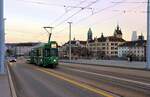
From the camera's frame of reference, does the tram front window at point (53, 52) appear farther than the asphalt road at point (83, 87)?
Yes

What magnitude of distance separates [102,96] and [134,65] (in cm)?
4380

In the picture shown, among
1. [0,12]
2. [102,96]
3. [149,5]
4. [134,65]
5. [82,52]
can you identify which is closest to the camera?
[102,96]

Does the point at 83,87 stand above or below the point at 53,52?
below

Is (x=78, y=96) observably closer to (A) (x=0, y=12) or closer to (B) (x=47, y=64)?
(A) (x=0, y=12)

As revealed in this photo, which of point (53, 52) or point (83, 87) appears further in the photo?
point (53, 52)

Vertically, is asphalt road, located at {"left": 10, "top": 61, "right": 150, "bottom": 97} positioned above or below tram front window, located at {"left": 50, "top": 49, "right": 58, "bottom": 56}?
below

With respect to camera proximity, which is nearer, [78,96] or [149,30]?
[78,96]

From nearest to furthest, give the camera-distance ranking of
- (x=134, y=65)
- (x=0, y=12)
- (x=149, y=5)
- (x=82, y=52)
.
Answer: (x=0, y=12) → (x=149, y=5) → (x=134, y=65) → (x=82, y=52)

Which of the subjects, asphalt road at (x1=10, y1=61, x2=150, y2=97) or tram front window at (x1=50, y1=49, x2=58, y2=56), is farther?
tram front window at (x1=50, y1=49, x2=58, y2=56)

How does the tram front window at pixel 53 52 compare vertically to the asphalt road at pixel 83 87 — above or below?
above

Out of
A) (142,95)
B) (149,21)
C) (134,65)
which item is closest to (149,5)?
(149,21)

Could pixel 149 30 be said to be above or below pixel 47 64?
above

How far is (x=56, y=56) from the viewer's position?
53.6 m

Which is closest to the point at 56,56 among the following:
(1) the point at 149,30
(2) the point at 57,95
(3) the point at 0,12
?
(1) the point at 149,30
